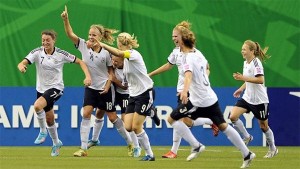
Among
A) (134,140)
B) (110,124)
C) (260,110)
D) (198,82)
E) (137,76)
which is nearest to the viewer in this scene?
(198,82)

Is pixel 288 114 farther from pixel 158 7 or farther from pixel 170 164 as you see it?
pixel 170 164

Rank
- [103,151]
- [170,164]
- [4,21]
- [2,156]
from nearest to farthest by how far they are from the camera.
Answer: [170,164]
[2,156]
[103,151]
[4,21]

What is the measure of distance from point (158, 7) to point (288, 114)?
12.3ft

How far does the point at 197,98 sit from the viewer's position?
1495cm

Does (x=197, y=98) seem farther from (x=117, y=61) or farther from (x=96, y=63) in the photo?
(x=96, y=63)

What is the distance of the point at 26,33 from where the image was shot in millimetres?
22031

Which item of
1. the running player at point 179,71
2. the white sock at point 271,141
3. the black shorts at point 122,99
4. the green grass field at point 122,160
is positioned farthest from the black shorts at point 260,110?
the black shorts at point 122,99

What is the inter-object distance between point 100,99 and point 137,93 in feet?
6.55

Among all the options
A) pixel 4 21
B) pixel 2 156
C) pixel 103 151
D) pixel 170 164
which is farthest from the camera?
pixel 4 21

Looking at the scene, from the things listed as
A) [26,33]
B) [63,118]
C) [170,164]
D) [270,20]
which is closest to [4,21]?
[26,33]

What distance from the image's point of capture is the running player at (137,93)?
52.2 feet

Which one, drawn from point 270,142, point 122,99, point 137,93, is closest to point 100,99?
point 122,99

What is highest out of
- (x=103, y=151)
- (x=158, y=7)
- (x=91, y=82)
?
(x=158, y=7)

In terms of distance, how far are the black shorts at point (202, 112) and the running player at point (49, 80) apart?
10.1 feet
